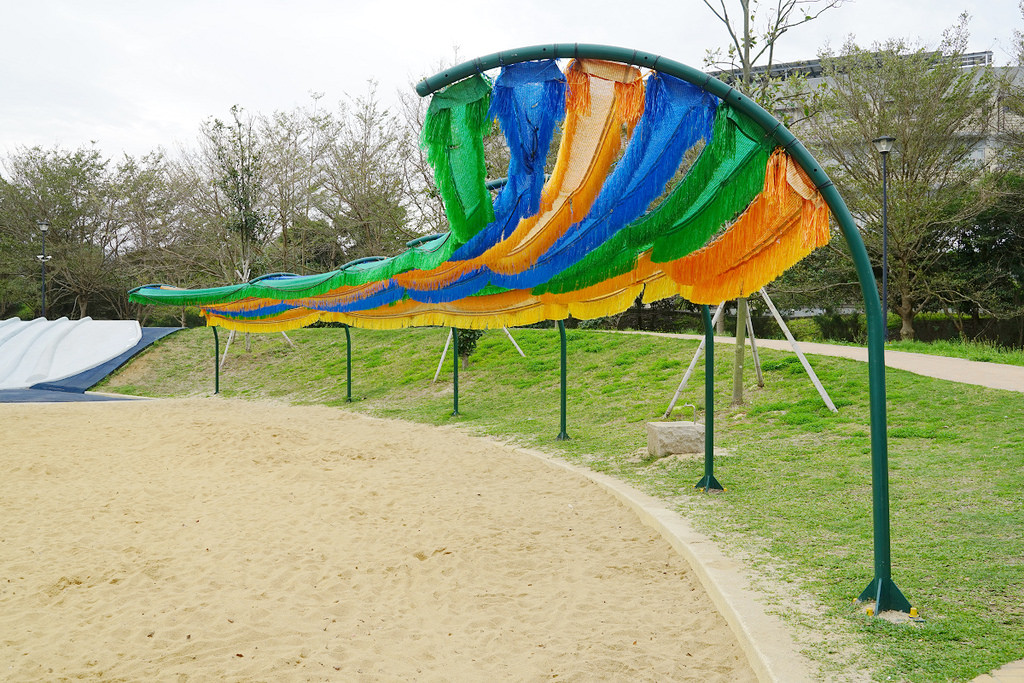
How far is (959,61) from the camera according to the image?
16844mm

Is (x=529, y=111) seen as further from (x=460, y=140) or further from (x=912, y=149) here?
(x=912, y=149)

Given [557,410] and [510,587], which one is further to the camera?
[557,410]

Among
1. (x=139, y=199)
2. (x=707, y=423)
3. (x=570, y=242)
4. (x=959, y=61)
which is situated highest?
(x=959, y=61)

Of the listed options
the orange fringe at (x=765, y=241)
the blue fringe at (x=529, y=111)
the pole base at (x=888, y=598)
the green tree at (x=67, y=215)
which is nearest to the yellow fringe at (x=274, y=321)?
the orange fringe at (x=765, y=241)

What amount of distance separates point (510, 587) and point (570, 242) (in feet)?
8.09

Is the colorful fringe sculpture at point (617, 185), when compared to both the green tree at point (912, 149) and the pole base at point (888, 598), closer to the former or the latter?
the pole base at point (888, 598)

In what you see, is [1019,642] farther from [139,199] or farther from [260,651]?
[139,199]

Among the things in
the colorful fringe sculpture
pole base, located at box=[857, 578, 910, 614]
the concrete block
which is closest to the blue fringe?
the colorful fringe sculpture

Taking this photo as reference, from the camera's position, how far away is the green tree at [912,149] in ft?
54.4

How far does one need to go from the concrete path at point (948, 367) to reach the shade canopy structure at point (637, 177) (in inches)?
215

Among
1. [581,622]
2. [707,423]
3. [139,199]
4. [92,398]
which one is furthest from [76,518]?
[139,199]

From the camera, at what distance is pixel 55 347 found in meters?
A: 19.0

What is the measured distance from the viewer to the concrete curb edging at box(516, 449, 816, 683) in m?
2.90

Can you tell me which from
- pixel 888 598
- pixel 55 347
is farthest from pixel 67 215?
pixel 888 598
